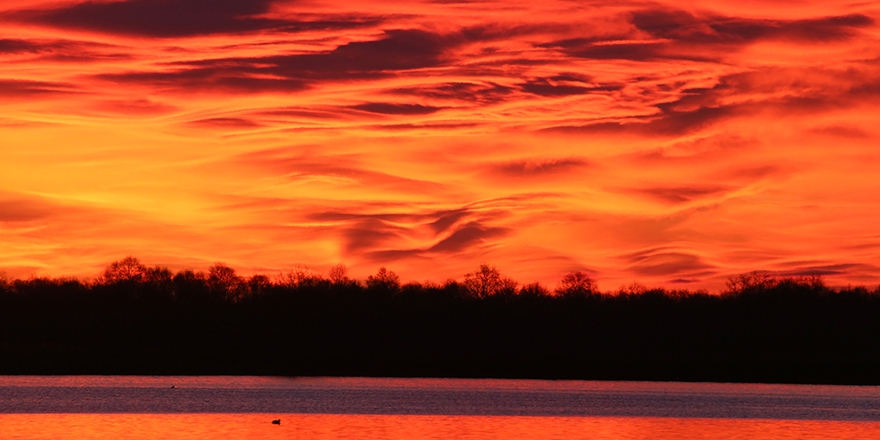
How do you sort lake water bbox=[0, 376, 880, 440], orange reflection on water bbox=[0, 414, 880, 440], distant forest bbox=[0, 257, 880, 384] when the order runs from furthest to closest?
distant forest bbox=[0, 257, 880, 384] → lake water bbox=[0, 376, 880, 440] → orange reflection on water bbox=[0, 414, 880, 440]

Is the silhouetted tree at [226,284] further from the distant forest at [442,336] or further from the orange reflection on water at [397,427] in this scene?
the orange reflection on water at [397,427]

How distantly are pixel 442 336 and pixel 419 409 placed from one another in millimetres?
55402

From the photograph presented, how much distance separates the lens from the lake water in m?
58.8

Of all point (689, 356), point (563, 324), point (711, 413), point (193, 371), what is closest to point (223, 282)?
point (193, 371)

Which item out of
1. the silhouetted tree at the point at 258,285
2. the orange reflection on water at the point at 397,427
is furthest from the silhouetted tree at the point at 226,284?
the orange reflection on water at the point at 397,427

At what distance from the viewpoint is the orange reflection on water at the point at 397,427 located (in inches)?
2197

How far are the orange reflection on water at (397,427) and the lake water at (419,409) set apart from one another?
0.06m

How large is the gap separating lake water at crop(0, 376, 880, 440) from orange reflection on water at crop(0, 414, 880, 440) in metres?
0.06

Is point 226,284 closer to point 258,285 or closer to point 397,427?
point 258,285

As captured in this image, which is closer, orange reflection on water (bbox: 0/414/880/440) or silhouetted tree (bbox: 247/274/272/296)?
orange reflection on water (bbox: 0/414/880/440)

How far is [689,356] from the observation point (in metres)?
130

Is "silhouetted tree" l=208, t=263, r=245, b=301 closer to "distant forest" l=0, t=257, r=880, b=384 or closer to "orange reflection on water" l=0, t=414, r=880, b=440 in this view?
"distant forest" l=0, t=257, r=880, b=384

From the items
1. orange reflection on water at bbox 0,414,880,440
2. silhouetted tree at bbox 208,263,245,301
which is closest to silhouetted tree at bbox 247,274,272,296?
silhouetted tree at bbox 208,263,245,301

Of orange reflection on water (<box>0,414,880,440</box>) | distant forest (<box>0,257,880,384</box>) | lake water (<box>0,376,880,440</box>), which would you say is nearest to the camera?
orange reflection on water (<box>0,414,880,440</box>)
